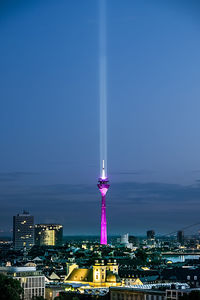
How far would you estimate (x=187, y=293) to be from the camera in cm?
7356

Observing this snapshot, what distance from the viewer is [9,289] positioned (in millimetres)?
76812

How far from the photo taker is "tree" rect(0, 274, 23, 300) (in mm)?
76250

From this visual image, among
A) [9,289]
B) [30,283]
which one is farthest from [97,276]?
[9,289]

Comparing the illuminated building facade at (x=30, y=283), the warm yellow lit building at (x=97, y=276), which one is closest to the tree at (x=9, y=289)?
the illuminated building facade at (x=30, y=283)

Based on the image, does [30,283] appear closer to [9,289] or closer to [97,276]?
[97,276]

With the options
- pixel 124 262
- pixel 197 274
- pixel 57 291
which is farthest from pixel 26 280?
pixel 124 262

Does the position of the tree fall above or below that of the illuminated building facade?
below

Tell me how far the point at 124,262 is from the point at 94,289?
64179 mm

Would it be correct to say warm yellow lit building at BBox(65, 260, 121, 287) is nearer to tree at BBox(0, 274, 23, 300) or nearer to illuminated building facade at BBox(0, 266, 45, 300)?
illuminated building facade at BBox(0, 266, 45, 300)

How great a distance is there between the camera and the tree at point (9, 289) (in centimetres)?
7625

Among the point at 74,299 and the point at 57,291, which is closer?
the point at 74,299

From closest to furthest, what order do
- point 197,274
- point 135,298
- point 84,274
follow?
point 135,298 < point 84,274 < point 197,274

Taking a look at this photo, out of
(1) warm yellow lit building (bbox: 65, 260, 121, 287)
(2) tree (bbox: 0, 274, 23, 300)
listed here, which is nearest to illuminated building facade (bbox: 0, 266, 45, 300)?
(2) tree (bbox: 0, 274, 23, 300)

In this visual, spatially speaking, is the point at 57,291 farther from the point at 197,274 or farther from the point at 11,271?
the point at 197,274
